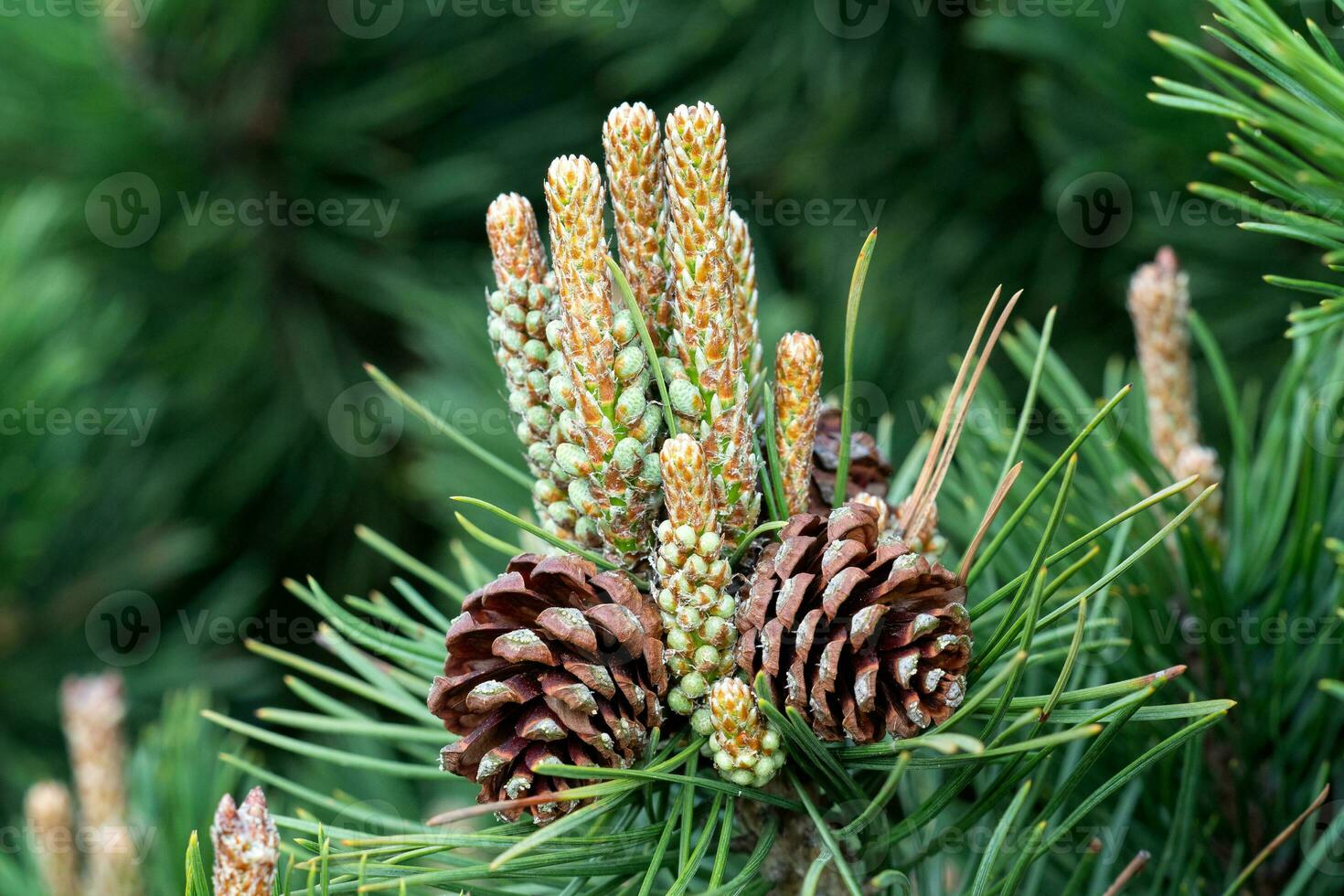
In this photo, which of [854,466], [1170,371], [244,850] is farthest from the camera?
→ [1170,371]

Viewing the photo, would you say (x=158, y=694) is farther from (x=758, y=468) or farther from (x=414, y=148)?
(x=758, y=468)

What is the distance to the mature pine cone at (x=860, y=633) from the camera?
0.44 metres

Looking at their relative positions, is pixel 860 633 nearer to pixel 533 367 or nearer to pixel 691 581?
pixel 691 581

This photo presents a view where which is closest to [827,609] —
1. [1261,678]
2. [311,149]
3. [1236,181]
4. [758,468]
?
[758,468]

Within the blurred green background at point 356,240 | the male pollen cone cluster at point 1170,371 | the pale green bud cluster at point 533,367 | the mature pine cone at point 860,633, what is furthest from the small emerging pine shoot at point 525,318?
the blurred green background at point 356,240

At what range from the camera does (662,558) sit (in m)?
0.46

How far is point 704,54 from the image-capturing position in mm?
1250

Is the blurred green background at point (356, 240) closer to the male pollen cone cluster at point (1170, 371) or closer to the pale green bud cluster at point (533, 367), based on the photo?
the male pollen cone cluster at point (1170, 371)

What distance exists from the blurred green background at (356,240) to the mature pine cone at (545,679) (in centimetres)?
63

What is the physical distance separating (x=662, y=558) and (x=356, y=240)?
3.32 feet

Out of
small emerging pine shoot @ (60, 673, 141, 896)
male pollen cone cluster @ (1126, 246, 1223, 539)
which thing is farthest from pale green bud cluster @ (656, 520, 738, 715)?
small emerging pine shoot @ (60, 673, 141, 896)

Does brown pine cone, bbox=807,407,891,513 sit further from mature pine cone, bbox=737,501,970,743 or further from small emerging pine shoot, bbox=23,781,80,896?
small emerging pine shoot, bbox=23,781,80,896

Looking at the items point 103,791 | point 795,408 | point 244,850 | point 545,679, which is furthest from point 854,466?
point 103,791

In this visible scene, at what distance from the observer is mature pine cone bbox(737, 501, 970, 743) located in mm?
435
